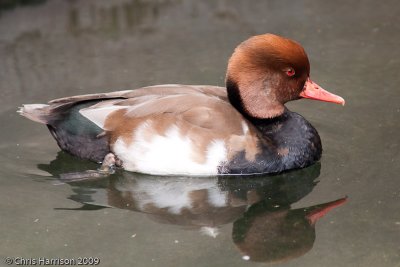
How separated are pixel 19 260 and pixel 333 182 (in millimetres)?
2025

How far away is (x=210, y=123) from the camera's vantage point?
529 cm

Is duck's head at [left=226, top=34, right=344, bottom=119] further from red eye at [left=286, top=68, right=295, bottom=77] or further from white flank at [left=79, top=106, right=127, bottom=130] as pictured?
white flank at [left=79, top=106, right=127, bottom=130]

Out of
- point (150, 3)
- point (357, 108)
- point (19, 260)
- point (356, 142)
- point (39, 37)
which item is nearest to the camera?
point (19, 260)

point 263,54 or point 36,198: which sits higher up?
point 263,54

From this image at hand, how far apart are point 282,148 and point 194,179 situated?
1.97 ft

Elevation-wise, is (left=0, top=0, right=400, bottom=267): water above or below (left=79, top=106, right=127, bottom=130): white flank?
below

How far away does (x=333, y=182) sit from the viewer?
5.36 metres

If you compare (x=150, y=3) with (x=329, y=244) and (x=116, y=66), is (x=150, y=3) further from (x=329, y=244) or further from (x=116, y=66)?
(x=329, y=244)

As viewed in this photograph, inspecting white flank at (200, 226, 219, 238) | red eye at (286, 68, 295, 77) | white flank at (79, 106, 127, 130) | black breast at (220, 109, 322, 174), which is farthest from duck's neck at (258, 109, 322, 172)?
white flank at (79, 106, 127, 130)

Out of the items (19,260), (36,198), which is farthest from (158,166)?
(19,260)

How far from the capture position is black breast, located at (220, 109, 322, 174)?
5379 mm

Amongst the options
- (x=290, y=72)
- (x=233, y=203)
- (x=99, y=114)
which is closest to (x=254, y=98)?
(x=290, y=72)

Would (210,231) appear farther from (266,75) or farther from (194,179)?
(266,75)

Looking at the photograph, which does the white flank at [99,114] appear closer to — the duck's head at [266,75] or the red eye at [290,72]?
the duck's head at [266,75]
